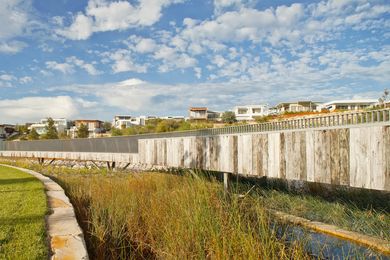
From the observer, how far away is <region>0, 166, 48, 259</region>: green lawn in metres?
2.87

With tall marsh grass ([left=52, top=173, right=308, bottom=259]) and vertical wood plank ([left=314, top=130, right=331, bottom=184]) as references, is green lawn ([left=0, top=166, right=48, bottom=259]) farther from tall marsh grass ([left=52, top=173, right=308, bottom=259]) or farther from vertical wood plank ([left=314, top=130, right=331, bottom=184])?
vertical wood plank ([left=314, top=130, right=331, bottom=184])

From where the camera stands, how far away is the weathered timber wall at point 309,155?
4.39 meters

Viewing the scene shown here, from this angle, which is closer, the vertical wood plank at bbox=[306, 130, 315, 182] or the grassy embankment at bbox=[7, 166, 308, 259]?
the grassy embankment at bbox=[7, 166, 308, 259]

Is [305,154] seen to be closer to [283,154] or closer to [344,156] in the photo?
[283,154]

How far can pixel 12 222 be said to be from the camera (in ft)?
12.5

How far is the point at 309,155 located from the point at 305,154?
0.10 m

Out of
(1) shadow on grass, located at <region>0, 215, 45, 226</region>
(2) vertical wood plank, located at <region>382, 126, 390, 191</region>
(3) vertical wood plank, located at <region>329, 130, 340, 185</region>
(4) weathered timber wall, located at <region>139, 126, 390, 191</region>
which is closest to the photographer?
(1) shadow on grass, located at <region>0, 215, 45, 226</region>

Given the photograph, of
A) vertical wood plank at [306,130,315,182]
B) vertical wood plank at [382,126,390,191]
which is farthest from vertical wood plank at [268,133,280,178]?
vertical wood plank at [382,126,390,191]

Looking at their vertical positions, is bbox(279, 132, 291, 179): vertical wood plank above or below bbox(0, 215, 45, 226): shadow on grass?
above

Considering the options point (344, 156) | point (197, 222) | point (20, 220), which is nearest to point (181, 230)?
point (197, 222)

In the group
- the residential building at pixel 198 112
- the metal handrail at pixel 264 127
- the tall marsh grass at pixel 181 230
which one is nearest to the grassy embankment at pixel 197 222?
the tall marsh grass at pixel 181 230

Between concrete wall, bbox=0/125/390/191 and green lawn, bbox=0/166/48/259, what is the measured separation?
383 cm

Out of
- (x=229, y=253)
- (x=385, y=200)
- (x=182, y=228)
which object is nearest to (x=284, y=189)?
(x=385, y=200)

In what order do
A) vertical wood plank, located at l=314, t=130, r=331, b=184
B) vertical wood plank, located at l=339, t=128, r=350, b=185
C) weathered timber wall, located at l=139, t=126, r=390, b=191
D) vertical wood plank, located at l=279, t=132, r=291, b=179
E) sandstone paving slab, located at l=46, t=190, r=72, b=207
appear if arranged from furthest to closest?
vertical wood plank, located at l=279, t=132, r=291, b=179 → sandstone paving slab, located at l=46, t=190, r=72, b=207 → vertical wood plank, located at l=314, t=130, r=331, b=184 → vertical wood plank, located at l=339, t=128, r=350, b=185 → weathered timber wall, located at l=139, t=126, r=390, b=191
